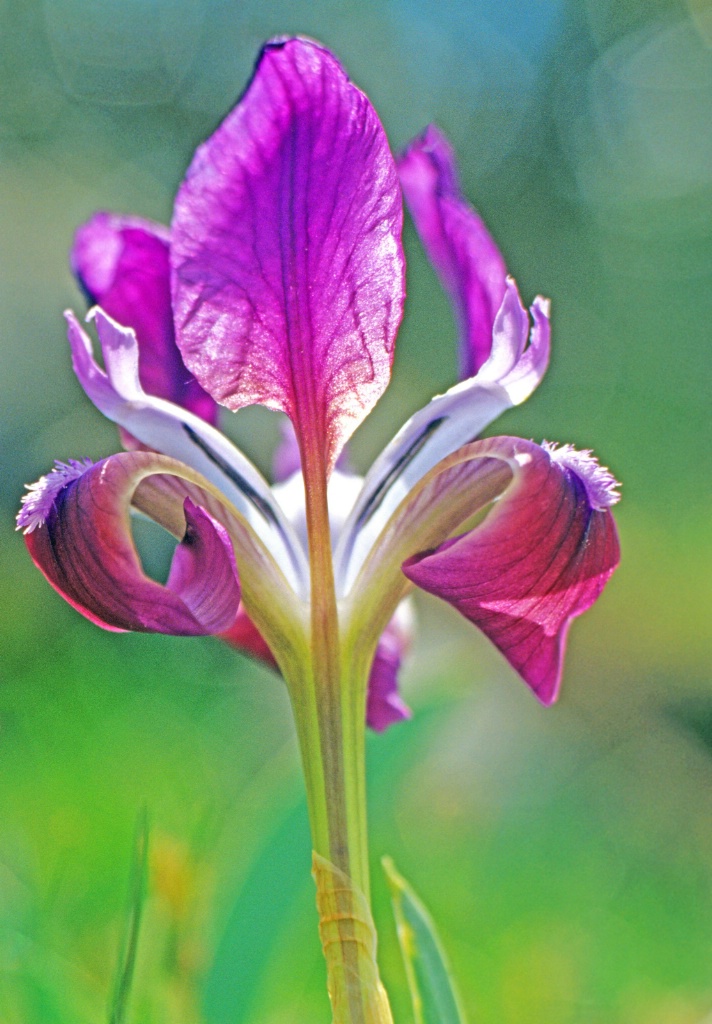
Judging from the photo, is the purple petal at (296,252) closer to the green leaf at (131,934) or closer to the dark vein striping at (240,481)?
the dark vein striping at (240,481)

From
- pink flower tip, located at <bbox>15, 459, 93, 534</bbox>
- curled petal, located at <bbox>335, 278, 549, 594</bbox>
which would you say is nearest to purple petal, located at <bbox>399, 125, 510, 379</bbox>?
curled petal, located at <bbox>335, 278, 549, 594</bbox>

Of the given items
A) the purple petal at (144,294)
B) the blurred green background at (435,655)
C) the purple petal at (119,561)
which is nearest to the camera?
the purple petal at (119,561)

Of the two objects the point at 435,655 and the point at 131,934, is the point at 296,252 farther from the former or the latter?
the point at 435,655

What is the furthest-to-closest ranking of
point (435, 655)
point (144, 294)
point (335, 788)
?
point (435, 655) < point (144, 294) < point (335, 788)

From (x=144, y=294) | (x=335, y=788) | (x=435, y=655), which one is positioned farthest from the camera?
(x=435, y=655)

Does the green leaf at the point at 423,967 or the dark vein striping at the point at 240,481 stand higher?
the dark vein striping at the point at 240,481

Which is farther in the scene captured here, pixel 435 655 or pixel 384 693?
pixel 435 655

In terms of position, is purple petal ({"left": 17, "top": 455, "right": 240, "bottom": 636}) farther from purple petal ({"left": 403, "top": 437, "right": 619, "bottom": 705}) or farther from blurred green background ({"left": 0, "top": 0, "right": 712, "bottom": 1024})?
blurred green background ({"left": 0, "top": 0, "right": 712, "bottom": 1024})

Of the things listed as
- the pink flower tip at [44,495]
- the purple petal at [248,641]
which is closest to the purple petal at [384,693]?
the purple petal at [248,641]

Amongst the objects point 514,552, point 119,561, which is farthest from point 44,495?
point 514,552
